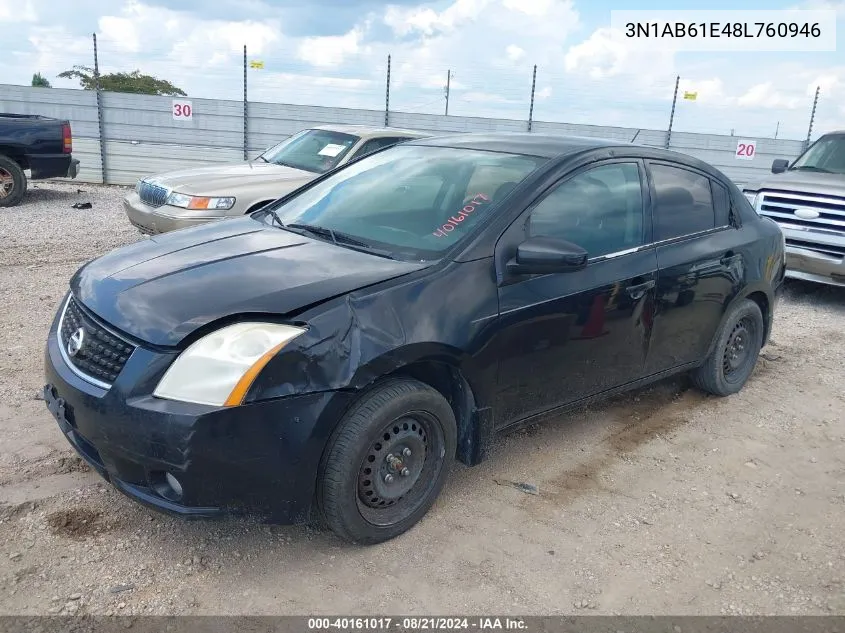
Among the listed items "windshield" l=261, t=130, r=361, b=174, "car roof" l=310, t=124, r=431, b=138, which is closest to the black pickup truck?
"windshield" l=261, t=130, r=361, b=174

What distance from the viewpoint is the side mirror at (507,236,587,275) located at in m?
3.28

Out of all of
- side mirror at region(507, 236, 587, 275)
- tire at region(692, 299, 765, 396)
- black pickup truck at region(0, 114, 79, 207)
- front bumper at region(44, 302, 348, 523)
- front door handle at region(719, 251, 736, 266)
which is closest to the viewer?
front bumper at region(44, 302, 348, 523)

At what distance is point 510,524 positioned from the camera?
337 cm

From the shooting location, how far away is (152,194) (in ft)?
24.8

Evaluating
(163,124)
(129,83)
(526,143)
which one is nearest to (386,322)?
(526,143)

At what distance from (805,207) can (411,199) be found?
5.78 m

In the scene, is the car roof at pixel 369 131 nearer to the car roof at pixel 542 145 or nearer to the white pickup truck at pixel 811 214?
the white pickup truck at pixel 811 214

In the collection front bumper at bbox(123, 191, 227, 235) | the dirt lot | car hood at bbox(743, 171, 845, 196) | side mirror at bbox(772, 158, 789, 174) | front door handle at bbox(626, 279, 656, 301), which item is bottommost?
the dirt lot

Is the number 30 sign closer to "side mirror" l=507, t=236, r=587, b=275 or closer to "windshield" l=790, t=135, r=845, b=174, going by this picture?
"windshield" l=790, t=135, r=845, b=174

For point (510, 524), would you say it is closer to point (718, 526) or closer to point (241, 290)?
point (718, 526)

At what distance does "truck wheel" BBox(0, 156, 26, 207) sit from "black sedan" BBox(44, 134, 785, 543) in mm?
8733

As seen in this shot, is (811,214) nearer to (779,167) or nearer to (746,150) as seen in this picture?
(779,167)

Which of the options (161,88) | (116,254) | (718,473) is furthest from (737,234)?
(161,88)

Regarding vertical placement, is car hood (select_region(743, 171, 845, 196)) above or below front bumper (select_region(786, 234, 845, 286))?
above
